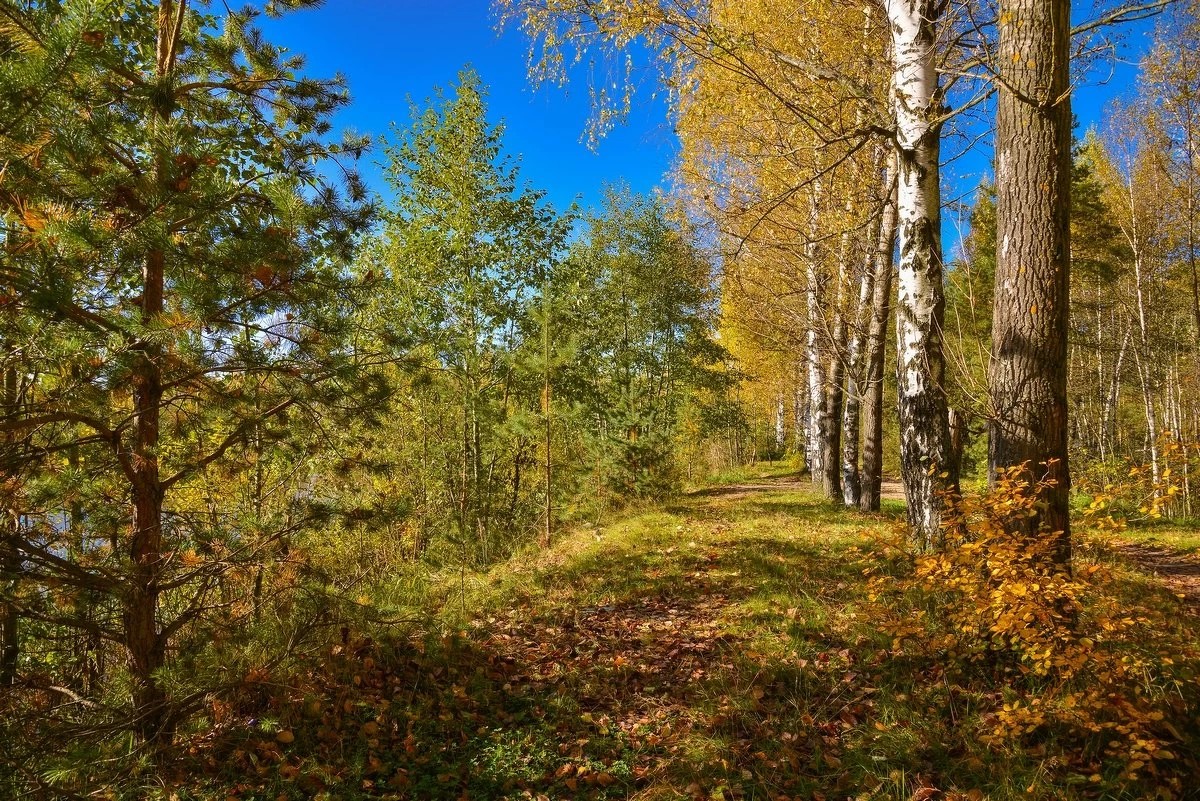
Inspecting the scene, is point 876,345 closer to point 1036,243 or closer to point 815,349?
point 815,349

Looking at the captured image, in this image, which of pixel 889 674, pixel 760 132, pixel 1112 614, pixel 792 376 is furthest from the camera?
pixel 792 376

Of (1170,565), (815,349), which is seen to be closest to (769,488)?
(815,349)

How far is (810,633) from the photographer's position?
421 cm

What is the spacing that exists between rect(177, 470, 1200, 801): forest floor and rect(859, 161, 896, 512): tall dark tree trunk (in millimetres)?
3267

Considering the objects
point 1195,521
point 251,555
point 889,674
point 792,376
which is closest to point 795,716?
point 889,674

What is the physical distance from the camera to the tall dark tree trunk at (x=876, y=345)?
7309mm

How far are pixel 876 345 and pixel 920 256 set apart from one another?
355 centimetres

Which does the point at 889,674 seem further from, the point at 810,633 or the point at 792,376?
the point at 792,376

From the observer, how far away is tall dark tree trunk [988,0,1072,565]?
3.31 metres

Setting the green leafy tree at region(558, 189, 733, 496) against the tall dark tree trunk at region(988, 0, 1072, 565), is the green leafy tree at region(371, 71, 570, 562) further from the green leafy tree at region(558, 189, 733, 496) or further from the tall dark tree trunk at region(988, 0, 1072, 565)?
the tall dark tree trunk at region(988, 0, 1072, 565)

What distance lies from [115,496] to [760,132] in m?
8.65

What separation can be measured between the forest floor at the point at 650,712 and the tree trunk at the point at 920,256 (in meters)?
1.11

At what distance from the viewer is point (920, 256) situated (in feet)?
15.3

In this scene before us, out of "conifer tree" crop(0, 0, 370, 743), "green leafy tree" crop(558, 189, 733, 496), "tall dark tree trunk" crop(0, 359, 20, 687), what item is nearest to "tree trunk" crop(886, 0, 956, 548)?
"conifer tree" crop(0, 0, 370, 743)
